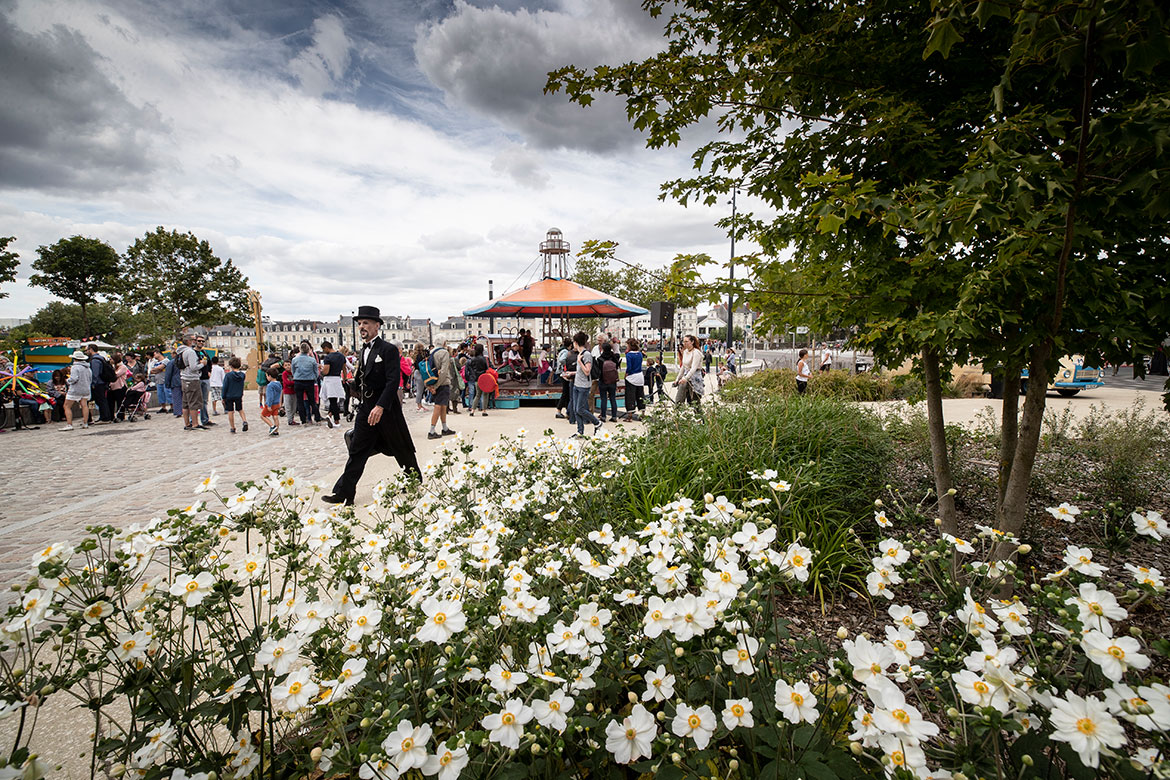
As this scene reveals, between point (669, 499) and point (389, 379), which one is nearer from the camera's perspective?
point (669, 499)

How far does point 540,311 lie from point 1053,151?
640 inches

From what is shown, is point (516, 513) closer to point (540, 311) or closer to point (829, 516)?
point (829, 516)

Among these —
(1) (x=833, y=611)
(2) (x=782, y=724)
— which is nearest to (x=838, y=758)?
(2) (x=782, y=724)

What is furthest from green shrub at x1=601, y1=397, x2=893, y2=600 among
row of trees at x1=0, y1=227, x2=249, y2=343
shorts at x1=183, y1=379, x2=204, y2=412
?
row of trees at x1=0, y1=227, x2=249, y2=343

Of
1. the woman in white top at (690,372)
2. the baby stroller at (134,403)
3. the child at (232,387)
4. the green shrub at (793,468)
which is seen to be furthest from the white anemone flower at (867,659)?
the baby stroller at (134,403)

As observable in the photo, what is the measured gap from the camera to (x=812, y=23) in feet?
10.1

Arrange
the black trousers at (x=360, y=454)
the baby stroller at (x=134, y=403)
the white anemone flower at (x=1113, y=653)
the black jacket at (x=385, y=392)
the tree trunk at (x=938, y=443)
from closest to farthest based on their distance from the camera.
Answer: the white anemone flower at (x=1113, y=653) < the tree trunk at (x=938, y=443) < the black trousers at (x=360, y=454) < the black jacket at (x=385, y=392) < the baby stroller at (x=134, y=403)

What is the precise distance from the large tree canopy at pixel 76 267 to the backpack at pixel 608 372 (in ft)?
195

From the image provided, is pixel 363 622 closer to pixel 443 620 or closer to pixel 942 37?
pixel 443 620

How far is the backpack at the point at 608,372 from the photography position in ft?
34.2

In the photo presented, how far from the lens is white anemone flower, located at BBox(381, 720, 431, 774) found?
1.21 m

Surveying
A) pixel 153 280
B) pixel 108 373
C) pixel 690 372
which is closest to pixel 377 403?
pixel 690 372

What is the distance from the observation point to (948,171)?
2.97m

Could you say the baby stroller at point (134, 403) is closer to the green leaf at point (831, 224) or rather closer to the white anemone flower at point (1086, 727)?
the green leaf at point (831, 224)
